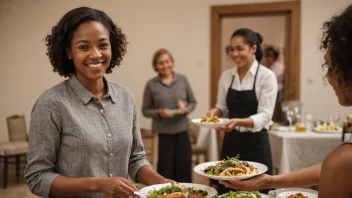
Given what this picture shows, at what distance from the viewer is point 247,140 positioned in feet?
9.18

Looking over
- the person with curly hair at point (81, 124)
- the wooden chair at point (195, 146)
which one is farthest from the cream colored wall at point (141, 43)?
the person with curly hair at point (81, 124)

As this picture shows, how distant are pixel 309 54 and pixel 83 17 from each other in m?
4.62

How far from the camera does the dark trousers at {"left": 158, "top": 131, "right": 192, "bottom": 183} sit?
3.96 m

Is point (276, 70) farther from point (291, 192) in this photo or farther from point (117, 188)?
point (117, 188)

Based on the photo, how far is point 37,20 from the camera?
5883 millimetres

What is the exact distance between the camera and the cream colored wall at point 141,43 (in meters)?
5.50

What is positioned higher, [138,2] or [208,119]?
[138,2]

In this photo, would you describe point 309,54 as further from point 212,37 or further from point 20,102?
point 20,102

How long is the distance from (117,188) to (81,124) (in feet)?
0.96

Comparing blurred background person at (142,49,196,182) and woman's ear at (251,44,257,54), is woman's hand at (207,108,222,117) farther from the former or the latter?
blurred background person at (142,49,196,182)

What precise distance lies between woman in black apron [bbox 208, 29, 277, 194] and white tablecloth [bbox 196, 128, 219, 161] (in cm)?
154

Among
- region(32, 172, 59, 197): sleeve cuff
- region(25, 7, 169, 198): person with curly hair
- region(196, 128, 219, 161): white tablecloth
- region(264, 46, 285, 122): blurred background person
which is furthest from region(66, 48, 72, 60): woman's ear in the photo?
region(264, 46, 285, 122): blurred background person

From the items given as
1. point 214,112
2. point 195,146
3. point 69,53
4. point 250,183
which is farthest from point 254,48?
point 195,146

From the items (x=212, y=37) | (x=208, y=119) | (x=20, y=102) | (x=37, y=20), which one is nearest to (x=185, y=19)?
(x=212, y=37)
